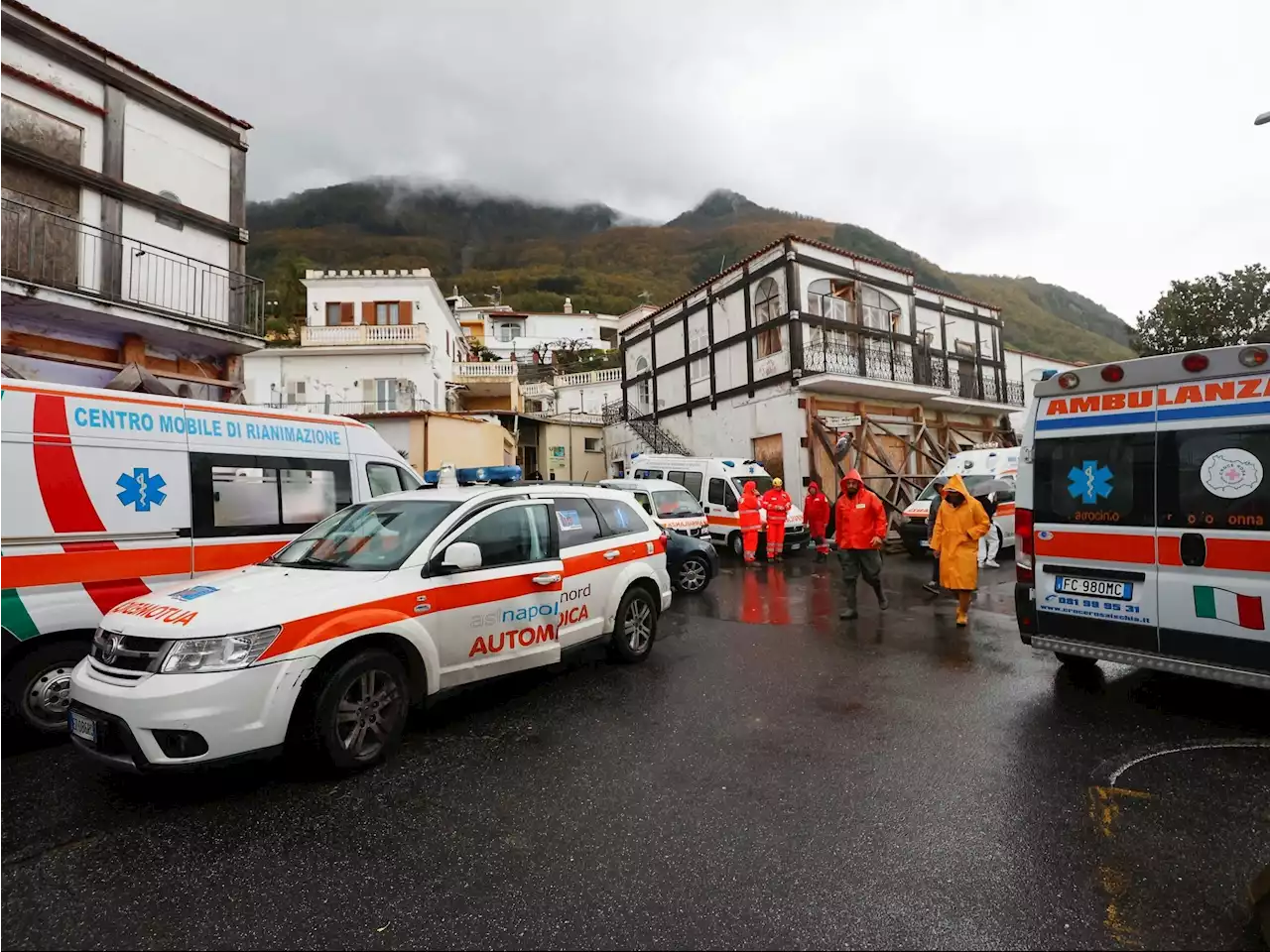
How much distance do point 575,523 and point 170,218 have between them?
12.0 meters

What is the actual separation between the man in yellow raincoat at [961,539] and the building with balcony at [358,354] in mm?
22815

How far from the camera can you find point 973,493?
1409 cm

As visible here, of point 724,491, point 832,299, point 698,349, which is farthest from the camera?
point 698,349

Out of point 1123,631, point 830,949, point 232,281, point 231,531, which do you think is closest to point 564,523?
point 231,531

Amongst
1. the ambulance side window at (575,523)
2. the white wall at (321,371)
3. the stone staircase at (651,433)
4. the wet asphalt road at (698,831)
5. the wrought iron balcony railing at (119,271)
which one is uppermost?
the white wall at (321,371)

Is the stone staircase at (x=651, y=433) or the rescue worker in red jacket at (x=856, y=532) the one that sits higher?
the stone staircase at (x=651, y=433)

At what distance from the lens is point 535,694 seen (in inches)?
207

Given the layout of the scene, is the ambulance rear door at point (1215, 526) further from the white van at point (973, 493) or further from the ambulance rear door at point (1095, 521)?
the white van at point (973, 493)

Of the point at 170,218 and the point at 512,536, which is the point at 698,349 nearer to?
the point at 170,218

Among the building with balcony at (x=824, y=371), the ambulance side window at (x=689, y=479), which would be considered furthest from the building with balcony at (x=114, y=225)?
the building with balcony at (x=824, y=371)

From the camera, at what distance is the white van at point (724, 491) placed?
47.4 ft

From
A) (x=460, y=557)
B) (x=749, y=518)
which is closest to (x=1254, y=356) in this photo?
(x=460, y=557)

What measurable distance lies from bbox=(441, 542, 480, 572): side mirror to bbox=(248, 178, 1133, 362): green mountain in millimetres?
65151

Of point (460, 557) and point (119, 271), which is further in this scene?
point (119, 271)
